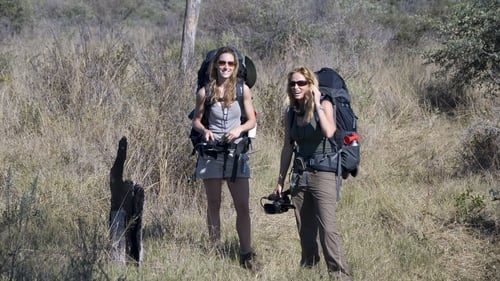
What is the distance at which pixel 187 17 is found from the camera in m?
9.68

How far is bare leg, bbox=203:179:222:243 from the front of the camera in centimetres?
496

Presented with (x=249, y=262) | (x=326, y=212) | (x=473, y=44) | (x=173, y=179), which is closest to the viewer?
(x=326, y=212)

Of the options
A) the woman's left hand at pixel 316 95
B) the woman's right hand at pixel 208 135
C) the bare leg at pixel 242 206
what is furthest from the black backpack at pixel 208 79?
the woman's left hand at pixel 316 95

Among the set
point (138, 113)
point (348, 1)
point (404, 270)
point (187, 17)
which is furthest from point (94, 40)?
point (348, 1)

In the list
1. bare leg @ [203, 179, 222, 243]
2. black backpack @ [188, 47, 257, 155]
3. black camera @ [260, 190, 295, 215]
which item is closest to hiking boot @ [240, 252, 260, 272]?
bare leg @ [203, 179, 222, 243]

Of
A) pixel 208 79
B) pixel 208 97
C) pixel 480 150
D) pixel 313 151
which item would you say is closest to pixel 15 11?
pixel 480 150

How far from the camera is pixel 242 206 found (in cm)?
495

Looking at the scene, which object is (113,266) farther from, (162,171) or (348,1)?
(348,1)

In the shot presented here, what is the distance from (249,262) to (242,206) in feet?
1.40

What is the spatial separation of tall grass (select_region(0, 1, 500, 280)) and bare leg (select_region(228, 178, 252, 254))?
6.8 inches

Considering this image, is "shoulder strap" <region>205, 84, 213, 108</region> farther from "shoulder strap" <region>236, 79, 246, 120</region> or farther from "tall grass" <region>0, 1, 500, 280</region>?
"tall grass" <region>0, 1, 500, 280</region>

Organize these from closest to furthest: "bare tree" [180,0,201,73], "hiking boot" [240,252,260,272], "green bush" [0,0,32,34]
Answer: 1. "hiking boot" [240,252,260,272]
2. "bare tree" [180,0,201,73]
3. "green bush" [0,0,32,34]

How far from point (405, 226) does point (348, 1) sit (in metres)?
11.7

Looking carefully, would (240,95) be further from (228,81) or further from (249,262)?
(249,262)
